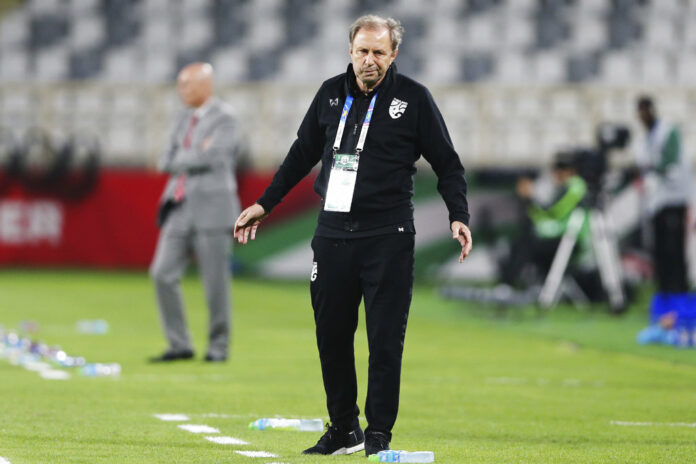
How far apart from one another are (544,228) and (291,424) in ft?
34.9

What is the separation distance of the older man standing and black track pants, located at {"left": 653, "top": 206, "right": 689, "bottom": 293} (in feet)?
20.2

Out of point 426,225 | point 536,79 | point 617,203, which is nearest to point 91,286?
point 426,225

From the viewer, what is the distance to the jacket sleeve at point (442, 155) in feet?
18.4

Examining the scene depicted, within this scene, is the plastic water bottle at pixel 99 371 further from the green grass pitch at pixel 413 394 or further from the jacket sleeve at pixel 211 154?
the jacket sleeve at pixel 211 154

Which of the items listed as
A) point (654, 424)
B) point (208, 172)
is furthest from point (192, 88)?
point (654, 424)

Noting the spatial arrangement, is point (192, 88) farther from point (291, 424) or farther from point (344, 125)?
point (344, 125)

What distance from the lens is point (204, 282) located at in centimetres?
1017

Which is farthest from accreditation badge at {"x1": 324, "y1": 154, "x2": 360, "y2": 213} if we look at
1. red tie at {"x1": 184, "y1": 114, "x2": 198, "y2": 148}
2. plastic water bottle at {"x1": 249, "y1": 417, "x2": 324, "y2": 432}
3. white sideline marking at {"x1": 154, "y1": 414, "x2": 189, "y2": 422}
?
red tie at {"x1": 184, "y1": 114, "x2": 198, "y2": 148}

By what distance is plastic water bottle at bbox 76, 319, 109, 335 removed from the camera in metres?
13.0

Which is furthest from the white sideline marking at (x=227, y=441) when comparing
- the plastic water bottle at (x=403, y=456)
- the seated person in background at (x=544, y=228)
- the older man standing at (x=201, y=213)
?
the seated person in background at (x=544, y=228)

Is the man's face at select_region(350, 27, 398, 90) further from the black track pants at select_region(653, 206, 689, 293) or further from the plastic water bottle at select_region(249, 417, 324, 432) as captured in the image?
the black track pants at select_region(653, 206, 689, 293)

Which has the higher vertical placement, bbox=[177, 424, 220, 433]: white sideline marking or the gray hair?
the gray hair

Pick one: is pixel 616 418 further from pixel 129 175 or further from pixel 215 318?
pixel 129 175

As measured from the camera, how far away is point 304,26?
95.3 feet
